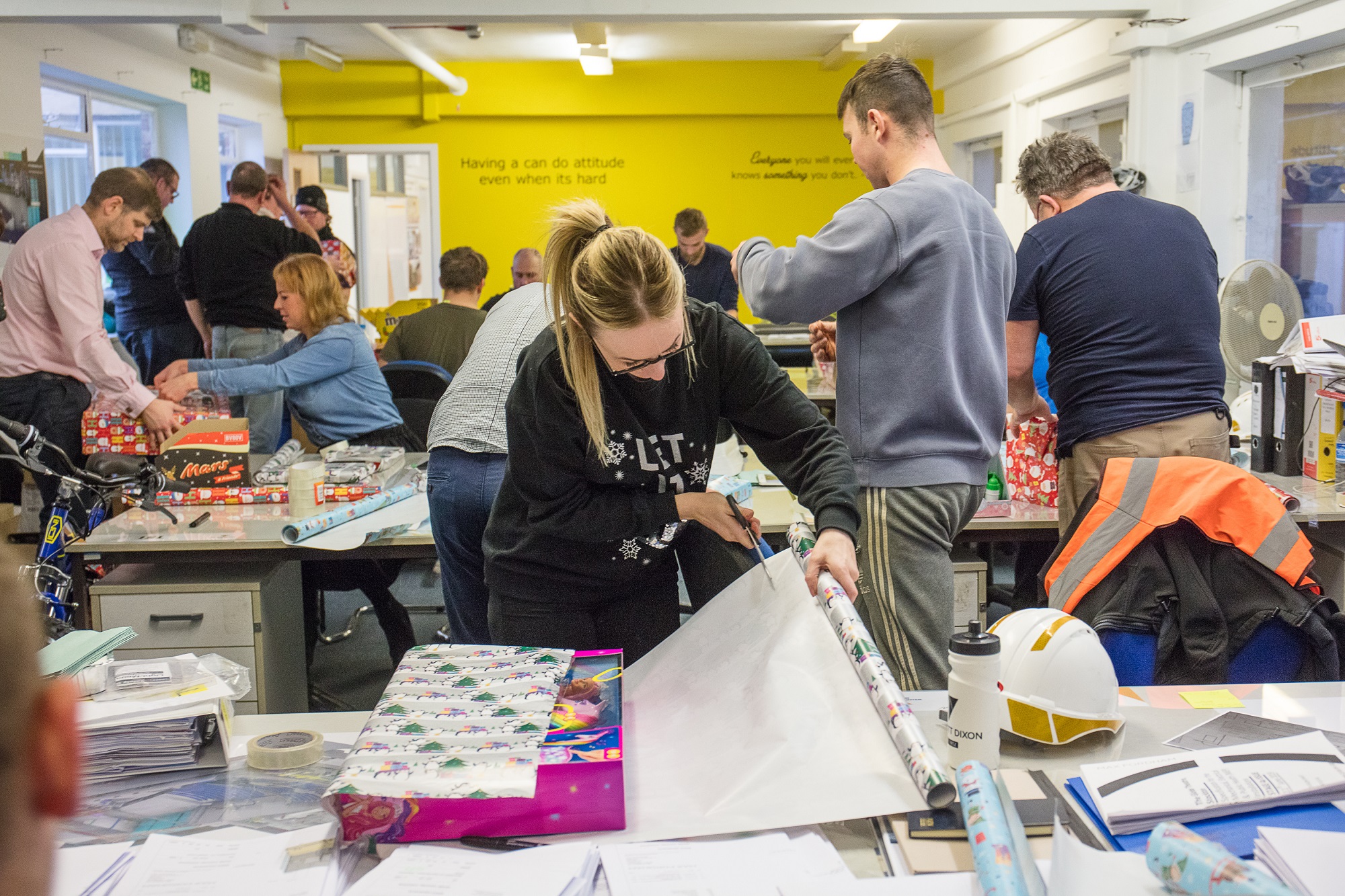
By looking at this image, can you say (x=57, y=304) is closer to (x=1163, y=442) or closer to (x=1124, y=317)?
(x=1124, y=317)

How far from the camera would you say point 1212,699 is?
5.01ft

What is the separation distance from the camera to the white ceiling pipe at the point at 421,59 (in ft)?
24.0

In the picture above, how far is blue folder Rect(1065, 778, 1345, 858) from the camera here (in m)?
1.12

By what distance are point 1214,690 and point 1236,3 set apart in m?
3.62

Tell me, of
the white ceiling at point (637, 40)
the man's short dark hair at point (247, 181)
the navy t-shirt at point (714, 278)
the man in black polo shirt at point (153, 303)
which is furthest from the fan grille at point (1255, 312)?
the man in black polo shirt at point (153, 303)

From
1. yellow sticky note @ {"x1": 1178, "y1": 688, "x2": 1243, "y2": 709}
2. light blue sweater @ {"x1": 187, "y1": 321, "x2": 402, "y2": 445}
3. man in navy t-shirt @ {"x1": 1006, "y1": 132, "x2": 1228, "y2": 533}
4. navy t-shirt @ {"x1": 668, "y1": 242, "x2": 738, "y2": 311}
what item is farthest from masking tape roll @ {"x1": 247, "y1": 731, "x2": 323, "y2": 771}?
navy t-shirt @ {"x1": 668, "y1": 242, "x2": 738, "y2": 311}

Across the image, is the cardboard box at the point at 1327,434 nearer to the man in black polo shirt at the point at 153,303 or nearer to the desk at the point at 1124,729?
the desk at the point at 1124,729

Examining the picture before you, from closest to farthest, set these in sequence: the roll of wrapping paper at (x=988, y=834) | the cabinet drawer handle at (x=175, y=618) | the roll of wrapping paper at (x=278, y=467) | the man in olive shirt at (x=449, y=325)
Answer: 1. the roll of wrapping paper at (x=988, y=834)
2. the cabinet drawer handle at (x=175, y=618)
3. the roll of wrapping paper at (x=278, y=467)
4. the man in olive shirt at (x=449, y=325)

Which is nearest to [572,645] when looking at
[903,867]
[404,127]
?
[903,867]

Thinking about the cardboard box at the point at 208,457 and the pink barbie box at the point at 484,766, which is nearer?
the pink barbie box at the point at 484,766

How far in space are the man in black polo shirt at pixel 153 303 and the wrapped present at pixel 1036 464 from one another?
14.3 ft

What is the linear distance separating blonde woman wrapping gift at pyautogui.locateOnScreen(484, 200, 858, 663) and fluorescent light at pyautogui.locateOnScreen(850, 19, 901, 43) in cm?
596

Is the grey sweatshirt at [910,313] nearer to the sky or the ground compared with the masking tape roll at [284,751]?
nearer to the sky

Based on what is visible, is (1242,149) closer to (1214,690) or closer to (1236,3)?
(1236,3)
